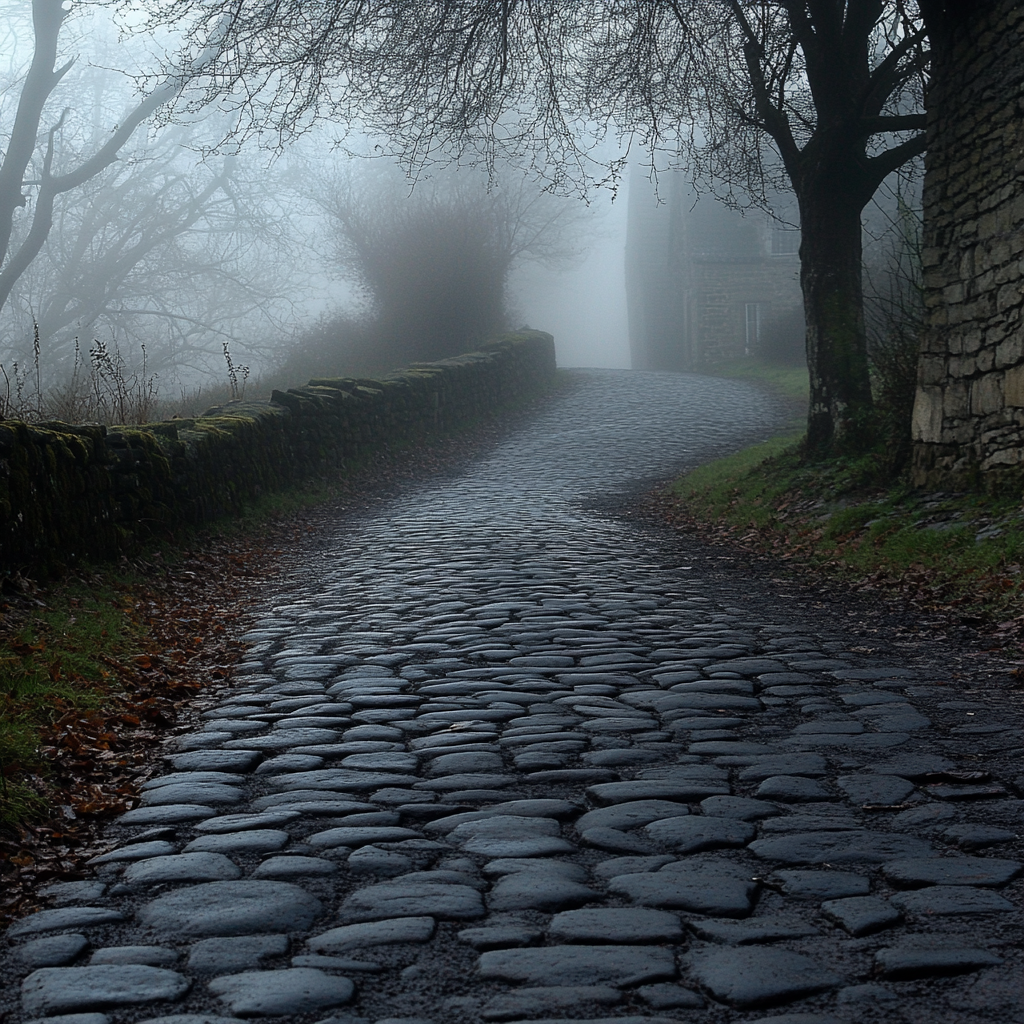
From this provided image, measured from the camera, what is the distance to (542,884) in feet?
10.1

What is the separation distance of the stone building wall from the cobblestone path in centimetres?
302

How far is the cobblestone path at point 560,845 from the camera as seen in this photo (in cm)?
251

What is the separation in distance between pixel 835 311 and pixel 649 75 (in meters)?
3.48

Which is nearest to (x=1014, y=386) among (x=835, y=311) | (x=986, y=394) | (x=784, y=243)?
(x=986, y=394)

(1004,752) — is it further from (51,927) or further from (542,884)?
(51,927)

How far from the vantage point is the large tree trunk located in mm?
11898

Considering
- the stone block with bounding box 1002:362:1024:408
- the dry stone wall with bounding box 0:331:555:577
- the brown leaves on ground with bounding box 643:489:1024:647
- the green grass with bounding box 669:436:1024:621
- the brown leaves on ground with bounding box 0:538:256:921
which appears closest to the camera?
the brown leaves on ground with bounding box 0:538:256:921

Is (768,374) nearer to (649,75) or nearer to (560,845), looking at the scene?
(649,75)

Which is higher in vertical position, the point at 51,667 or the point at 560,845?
the point at 51,667

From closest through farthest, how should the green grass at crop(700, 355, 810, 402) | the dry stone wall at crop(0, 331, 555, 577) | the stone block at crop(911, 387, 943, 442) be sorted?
the dry stone wall at crop(0, 331, 555, 577), the stone block at crop(911, 387, 943, 442), the green grass at crop(700, 355, 810, 402)

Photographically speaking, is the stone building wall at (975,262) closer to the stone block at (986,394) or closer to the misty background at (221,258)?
the stone block at (986,394)

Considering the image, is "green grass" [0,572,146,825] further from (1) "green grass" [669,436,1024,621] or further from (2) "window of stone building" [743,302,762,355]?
(2) "window of stone building" [743,302,762,355]

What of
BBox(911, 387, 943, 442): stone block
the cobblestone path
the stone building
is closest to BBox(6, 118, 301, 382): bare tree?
the stone building

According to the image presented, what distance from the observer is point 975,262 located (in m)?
8.70
